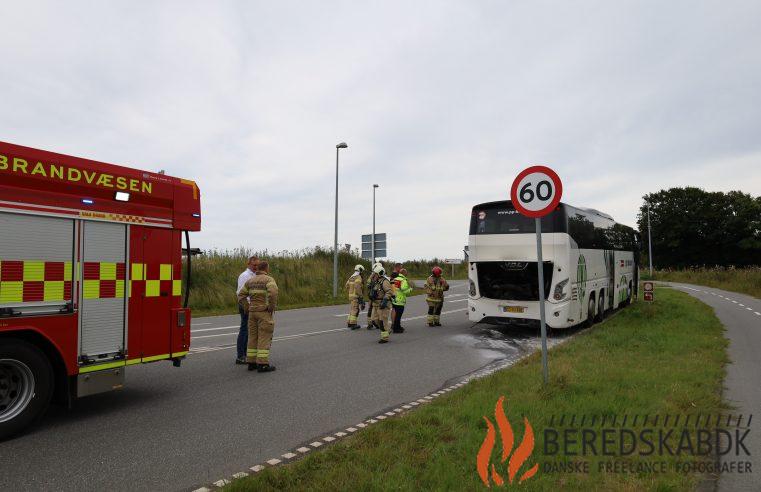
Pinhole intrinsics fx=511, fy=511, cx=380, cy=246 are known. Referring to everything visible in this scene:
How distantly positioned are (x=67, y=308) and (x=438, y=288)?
10115 millimetres

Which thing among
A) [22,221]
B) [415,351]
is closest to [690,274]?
[415,351]

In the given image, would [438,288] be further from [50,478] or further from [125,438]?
[50,478]

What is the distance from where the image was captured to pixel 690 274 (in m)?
50.9

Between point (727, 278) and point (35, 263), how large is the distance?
160 feet

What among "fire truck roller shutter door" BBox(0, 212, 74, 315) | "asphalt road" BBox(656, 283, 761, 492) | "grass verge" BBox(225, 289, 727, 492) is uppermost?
"fire truck roller shutter door" BBox(0, 212, 74, 315)

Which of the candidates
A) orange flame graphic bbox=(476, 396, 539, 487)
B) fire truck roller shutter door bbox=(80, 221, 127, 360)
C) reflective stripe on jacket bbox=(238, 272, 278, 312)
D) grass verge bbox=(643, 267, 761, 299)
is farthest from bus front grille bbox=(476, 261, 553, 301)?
grass verge bbox=(643, 267, 761, 299)

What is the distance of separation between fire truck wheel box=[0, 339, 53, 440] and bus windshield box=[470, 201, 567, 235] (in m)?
9.60

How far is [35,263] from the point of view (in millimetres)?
5008

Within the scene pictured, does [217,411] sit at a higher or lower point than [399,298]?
lower

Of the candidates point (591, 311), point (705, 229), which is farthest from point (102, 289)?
point (705, 229)

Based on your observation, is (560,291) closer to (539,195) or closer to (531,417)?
(539,195)

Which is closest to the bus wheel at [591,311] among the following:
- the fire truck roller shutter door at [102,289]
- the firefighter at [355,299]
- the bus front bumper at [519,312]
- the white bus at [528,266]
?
the white bus at [528,266]

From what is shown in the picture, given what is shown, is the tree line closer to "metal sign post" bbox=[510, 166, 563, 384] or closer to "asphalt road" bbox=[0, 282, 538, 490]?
"asphalt road" bbox=[0, 282, 538, 490]

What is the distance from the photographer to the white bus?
1167 cm
